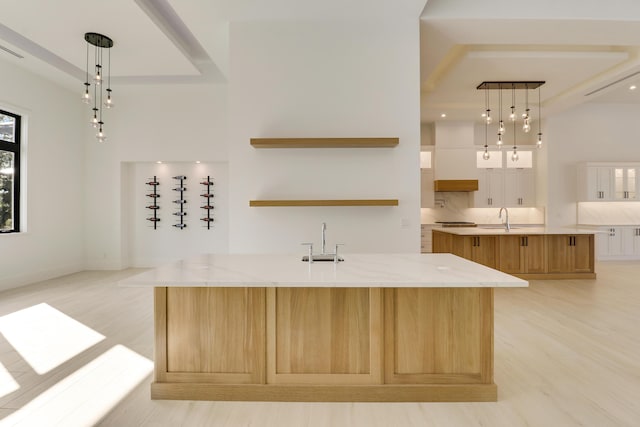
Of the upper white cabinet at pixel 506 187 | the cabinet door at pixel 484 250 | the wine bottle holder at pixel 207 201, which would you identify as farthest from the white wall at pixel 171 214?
the upper white cabinet at pixel 506 187

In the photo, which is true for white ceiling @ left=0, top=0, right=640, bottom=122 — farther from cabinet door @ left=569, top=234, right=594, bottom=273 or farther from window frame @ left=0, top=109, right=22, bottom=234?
cabinet door @ left=569, top=234, right=594, bottom=273

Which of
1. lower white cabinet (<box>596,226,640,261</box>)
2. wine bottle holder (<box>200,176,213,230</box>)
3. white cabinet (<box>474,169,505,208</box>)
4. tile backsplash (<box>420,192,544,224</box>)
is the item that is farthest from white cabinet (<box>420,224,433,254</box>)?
wine bottle holder (<box>200,176,213,230</box>)

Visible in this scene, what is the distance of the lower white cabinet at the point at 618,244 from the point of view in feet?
26.1

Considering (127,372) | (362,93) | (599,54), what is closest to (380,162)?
(362,93)

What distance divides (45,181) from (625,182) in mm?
11086

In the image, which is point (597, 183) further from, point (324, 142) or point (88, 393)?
point (88, 393)

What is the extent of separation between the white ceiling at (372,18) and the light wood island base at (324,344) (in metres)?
2.92

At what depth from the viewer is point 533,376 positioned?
2.59 meters

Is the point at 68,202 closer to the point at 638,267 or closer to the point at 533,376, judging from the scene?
the point at 533,376

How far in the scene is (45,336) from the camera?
3.40 meters

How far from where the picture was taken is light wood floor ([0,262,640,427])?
206cm

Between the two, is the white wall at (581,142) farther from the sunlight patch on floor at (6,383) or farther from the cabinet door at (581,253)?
the sunlight patch on floor at (6,383)

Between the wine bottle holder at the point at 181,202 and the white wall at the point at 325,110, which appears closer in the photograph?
the white wall at the point at 325,110

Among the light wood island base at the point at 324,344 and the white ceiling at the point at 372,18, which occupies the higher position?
the white ceiling at the point at 372,18
